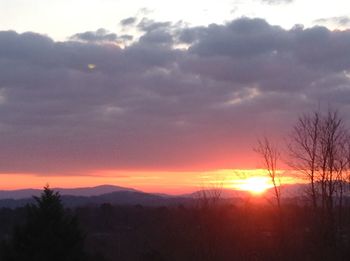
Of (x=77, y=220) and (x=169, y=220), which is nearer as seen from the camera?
(x=77, y=220)

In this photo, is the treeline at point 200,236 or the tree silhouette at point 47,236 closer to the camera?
the tree silhouette at point 47,236

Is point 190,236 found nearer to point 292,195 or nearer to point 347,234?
point 347,234

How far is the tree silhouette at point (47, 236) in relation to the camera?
17.0 m

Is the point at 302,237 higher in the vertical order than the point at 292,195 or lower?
lower

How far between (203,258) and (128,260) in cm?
1148

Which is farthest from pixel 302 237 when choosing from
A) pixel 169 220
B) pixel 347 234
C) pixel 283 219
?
pixel 169 220

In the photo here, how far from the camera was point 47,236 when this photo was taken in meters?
17.1

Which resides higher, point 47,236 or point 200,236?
point 47,236

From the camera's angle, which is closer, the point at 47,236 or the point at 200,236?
the point at 47,236

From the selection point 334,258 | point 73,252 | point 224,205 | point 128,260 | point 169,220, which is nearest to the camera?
point 73,252

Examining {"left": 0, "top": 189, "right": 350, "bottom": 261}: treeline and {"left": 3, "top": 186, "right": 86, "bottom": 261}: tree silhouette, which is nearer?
{"left": 3, "top": 186, "right": 86, "bottom": 261}: tree silhouette

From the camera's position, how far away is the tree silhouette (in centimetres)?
1705

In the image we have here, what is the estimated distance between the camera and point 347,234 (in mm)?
23984

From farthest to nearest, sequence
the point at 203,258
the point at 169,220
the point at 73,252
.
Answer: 1. the point at 169,220
2. the point at 203,258
3. the point at 73,252
